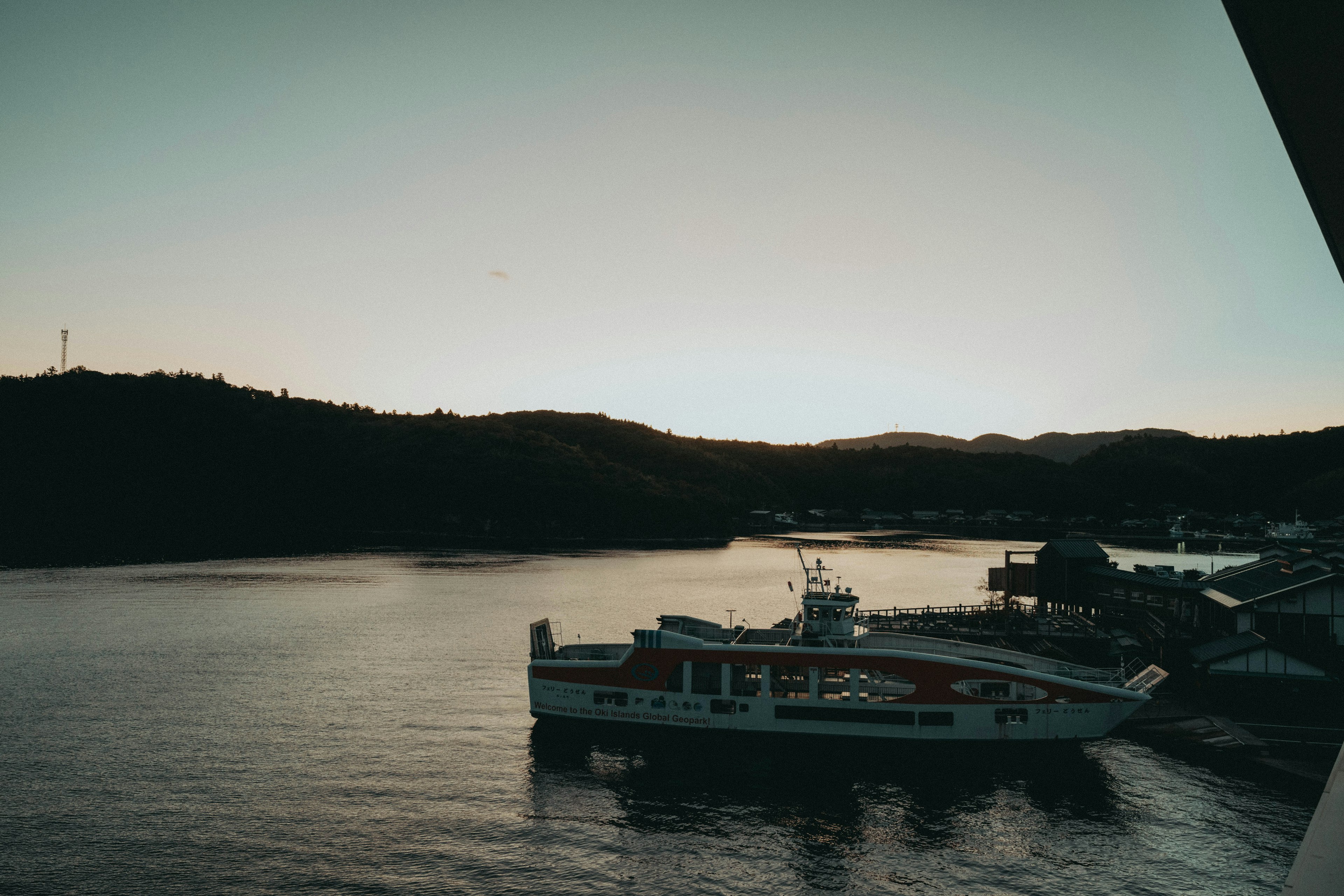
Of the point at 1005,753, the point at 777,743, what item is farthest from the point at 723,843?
the point at 1005,753

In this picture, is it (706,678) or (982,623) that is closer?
(706,678)

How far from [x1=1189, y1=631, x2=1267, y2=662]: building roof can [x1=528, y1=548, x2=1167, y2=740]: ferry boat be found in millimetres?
5433

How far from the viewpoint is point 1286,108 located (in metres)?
2.99

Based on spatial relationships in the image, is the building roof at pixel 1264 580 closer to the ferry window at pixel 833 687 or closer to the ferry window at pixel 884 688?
the ferry window at pixel 884 688

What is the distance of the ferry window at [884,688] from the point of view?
116ft

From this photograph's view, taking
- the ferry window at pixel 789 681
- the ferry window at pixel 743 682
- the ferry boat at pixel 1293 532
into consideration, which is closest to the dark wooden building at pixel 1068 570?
the ferry window at pixel 789 681

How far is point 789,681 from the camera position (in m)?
36.5

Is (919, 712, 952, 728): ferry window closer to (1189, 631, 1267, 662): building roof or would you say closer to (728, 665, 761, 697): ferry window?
(728, 665, 761, 697): ferry window

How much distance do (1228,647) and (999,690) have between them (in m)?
17.6

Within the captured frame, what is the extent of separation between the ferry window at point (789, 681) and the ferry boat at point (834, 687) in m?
0.05

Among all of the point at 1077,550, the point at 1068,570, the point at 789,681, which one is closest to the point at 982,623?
the point at 1068,570

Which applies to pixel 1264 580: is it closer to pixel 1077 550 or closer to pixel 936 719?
pixel 1077 550

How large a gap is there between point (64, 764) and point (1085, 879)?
44036mm

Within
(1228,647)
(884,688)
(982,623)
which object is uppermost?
(1228,647)
